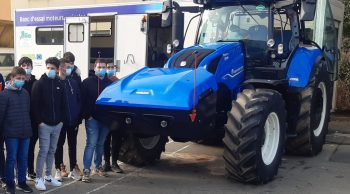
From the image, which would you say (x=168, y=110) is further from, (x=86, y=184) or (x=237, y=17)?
(x=237, y=17)

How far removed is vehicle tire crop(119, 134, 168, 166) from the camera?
23.7 feet

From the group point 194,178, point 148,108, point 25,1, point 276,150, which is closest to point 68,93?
point 148,108

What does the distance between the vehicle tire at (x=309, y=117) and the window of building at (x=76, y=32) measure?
6.75 m

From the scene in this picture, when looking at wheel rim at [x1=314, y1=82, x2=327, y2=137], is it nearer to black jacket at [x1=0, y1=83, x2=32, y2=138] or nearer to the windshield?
the windshield

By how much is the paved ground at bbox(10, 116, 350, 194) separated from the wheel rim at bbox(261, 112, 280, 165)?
13.7 inches

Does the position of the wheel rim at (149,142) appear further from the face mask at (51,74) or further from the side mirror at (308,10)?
the side mirror at (308,10)

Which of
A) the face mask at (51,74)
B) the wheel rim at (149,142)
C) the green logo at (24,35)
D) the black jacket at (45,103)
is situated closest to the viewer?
the black jacket at (45,103)

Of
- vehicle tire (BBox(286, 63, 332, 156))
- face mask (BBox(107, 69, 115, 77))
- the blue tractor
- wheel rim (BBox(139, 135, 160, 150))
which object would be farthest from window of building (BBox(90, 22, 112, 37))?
face mask (BBox(107, 69, 115, 77))

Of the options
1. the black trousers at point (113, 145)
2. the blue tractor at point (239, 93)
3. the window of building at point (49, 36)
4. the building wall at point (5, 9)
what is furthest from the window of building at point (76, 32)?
the building wall at point (5, 9)

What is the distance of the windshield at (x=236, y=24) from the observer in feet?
24.1

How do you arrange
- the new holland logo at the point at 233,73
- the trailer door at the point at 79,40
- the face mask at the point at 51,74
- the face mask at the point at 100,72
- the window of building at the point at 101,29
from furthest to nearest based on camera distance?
1. the window of building at the point at 101,29
2. the trailer door at the point at 79,40
3. the new holland logo at the point at 233,73
4. the face mask at the point at 100,72
5. the face mask at the point at 51,74

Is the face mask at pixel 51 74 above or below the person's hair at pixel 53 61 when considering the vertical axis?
below

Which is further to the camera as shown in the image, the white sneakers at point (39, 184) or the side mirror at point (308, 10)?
the side mirror at point (308, 10)

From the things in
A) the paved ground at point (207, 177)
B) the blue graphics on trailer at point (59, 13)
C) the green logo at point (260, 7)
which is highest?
the blue graphics on trailer at point (59, 13)
